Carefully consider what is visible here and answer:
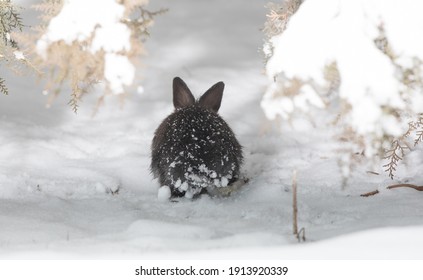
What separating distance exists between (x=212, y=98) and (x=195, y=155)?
1.18 m

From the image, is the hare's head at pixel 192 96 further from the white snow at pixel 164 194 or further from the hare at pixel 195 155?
the white snow at pixel 164 194

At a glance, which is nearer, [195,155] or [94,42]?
[94,42]

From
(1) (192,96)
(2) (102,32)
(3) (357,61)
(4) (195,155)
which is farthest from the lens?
(1) (192,96)

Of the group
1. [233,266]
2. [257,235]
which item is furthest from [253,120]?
[233,266]

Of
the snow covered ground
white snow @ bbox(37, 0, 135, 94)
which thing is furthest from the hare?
white snow @ bbox(37, 0, 135, 94)

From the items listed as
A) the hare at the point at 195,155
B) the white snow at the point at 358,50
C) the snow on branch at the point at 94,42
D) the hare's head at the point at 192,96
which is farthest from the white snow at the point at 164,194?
the white snow at the point at 358,50

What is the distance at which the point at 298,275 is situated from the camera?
2.80 m

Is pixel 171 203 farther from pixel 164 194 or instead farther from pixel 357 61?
pixel 357 61

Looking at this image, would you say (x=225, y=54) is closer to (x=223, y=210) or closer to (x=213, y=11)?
(x=213, y=11)

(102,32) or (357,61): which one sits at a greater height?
(102,32)

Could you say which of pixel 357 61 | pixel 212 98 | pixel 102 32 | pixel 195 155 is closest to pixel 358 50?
pixel 357 61

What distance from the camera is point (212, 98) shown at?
5.92m

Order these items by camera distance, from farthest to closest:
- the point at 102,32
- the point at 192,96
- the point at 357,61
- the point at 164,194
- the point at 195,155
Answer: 1. the point at 192,96
2. the point at 164,194
3. the point at 195,155
4. the point at 102,32
5. the point at 357,61

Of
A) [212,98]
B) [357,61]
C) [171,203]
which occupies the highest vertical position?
[212,98]
